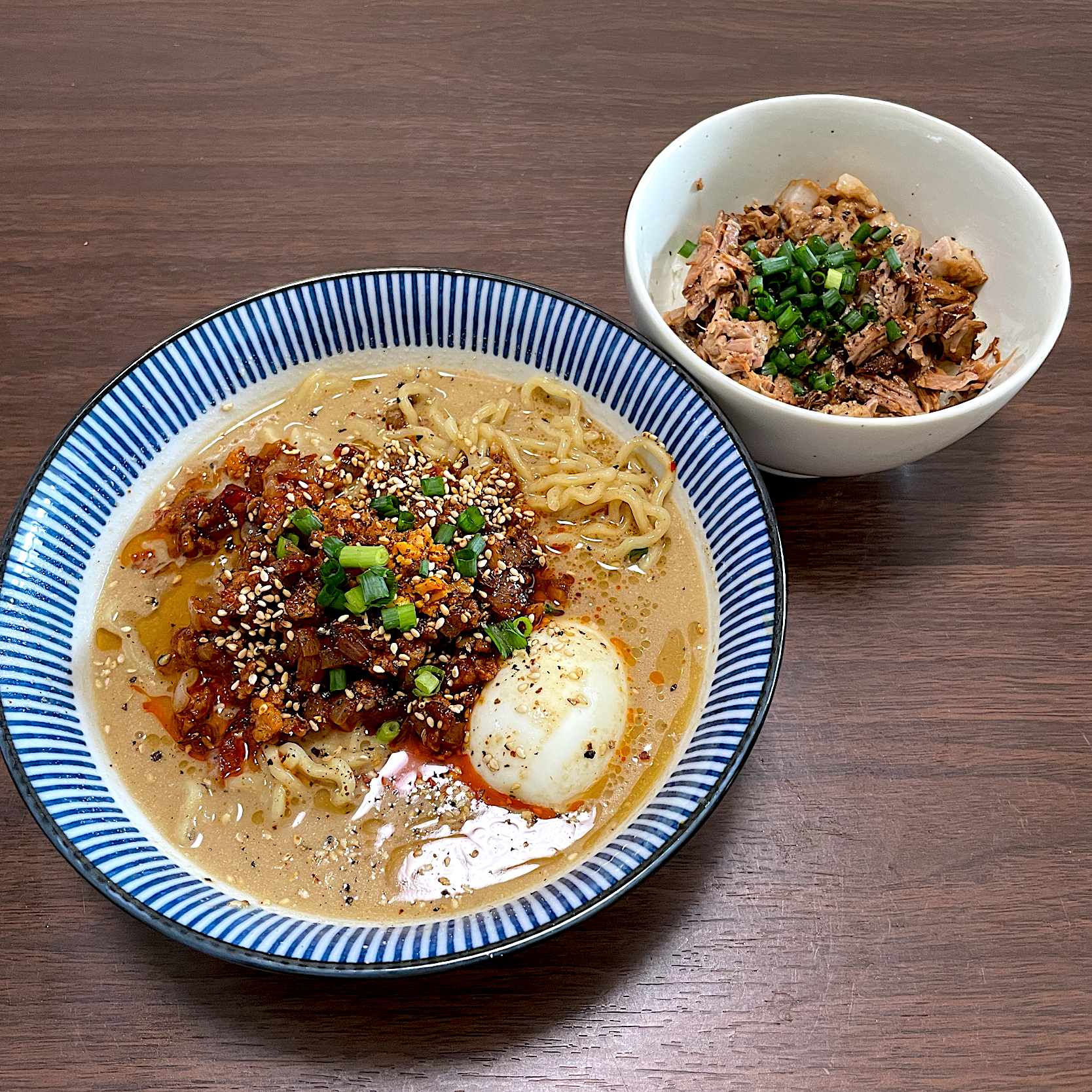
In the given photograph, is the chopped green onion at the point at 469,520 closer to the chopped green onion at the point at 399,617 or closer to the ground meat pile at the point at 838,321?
the chopped green onion at the point at 399,617

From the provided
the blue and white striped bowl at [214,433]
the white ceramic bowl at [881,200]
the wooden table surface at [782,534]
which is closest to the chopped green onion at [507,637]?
the blue and white striped bowl at [214,433]

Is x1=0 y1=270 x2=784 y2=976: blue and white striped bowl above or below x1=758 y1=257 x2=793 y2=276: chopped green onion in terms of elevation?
below

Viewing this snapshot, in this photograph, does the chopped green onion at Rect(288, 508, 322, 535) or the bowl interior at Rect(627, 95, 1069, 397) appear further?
the bowl interior at Rect(627, 95, 1069, 397)

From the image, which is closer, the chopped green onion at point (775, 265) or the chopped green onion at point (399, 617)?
the chopped green onion at point (399, 617)

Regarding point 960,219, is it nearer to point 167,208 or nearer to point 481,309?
point 481,309

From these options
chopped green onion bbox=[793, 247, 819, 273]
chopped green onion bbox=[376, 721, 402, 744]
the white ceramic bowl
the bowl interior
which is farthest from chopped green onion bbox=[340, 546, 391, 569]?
chopped green onion bbox=[793, 247, 819, 273]

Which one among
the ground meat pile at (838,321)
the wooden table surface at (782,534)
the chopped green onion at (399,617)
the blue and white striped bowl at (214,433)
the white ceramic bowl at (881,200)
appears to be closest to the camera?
the blue and white striped bowl at (214,433)

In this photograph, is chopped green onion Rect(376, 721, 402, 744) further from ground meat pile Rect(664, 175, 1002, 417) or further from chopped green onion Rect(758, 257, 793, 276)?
chopped green onion Rect(758, 257, 793, 276)

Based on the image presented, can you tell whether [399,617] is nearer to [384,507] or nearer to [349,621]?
[349,621]
